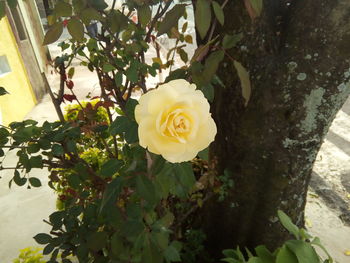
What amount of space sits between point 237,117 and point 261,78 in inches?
7.9

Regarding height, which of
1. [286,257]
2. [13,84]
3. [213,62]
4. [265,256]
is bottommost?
[13,84]

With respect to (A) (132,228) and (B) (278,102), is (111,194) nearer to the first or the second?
(A) (132,228)

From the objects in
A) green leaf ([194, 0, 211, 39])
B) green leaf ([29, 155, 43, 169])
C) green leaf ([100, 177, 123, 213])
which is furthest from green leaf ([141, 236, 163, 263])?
green leaf ([194, 0, 211, 39])

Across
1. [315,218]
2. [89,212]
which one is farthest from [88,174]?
[315,218]

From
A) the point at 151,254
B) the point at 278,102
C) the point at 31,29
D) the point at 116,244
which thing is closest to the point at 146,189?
the point at 151,254

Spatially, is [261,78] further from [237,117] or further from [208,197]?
[208,197]

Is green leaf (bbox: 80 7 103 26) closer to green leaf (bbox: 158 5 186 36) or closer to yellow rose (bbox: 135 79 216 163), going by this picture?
green leaf (bbox: 158 5 186 36)

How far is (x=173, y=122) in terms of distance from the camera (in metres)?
0.45

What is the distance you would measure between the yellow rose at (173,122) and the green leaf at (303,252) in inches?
21.0

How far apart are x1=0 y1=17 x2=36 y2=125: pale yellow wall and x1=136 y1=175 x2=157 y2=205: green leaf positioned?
3360 millimetres

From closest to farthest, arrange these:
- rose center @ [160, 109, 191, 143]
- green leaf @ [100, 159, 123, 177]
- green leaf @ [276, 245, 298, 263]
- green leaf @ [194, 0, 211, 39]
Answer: rose center @ [160, 109, 191, 143]
green leaf @ [194, 0, 211, 39]
green leaf @ [100, 159, 123, 177]
green leaf @ [276, 245, 298, 263]

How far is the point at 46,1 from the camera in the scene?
3.78 feet

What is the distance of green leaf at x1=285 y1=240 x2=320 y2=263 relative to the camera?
2.60ft

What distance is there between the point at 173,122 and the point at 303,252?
0.63m
